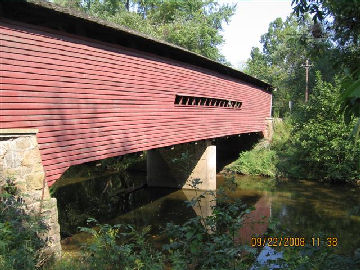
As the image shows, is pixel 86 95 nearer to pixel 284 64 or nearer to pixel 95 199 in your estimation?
pixel 95 199

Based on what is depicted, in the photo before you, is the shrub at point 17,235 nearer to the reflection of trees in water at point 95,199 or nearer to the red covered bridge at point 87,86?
the red covered bridge at point 87,86

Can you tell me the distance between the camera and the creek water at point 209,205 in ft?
27.9

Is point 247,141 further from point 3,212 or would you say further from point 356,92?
point 356,92

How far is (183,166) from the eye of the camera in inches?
533

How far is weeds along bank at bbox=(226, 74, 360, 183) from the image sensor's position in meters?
13.7

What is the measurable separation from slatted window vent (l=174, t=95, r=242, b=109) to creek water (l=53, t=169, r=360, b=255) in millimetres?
3033

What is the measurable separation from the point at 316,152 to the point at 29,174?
12024 millimetres

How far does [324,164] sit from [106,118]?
34.1 ft

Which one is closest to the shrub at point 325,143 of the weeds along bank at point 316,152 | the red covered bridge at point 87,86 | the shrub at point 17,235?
the weeds along bank at point 316,152

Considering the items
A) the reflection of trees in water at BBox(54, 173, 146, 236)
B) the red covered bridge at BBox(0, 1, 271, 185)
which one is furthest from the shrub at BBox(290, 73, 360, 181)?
the reflection of trees in water at BBox(54, 173, 146, 236)

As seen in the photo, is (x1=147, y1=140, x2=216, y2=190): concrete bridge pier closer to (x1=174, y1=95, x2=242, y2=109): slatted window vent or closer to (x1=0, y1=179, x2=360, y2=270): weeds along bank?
(x1=174, y1=95, x2=242, y2=109): slatted window vent

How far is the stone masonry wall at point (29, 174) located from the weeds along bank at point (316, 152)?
9932 millimetres

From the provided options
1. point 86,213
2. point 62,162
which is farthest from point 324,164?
point 62,162

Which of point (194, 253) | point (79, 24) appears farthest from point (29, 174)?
point (194, 253)
